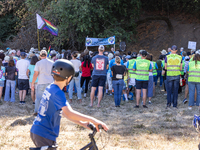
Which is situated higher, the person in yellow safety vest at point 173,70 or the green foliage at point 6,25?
the green foliage at point 6,25

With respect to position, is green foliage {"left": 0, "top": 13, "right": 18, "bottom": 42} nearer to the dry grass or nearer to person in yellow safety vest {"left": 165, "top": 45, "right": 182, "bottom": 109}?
the dry grass

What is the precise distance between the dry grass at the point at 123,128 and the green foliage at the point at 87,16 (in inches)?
417

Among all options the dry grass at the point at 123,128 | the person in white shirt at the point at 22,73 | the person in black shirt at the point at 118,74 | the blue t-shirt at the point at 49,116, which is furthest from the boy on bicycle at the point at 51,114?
the person in white shirt at the point at 22,73

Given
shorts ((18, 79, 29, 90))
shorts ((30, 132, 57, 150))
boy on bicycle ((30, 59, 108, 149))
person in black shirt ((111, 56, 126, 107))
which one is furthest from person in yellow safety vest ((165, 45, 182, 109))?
shorts ((30, 132, 57, 150))

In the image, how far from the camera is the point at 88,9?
18703mm

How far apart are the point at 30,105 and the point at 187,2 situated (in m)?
21.2

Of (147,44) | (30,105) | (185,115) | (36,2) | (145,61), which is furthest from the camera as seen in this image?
(147,44)

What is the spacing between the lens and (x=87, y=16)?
1884 centimetres

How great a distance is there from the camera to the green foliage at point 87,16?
18812 millimetres

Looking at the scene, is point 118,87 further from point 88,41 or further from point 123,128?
point 88,41

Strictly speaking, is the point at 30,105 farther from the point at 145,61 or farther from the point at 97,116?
the point at 145,61

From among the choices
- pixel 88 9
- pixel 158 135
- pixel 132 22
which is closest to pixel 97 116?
pixel 158 135

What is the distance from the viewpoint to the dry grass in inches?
208

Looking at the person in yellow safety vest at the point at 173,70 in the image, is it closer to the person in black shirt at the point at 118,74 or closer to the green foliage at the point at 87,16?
the person in black shirt at the point at 118,74
